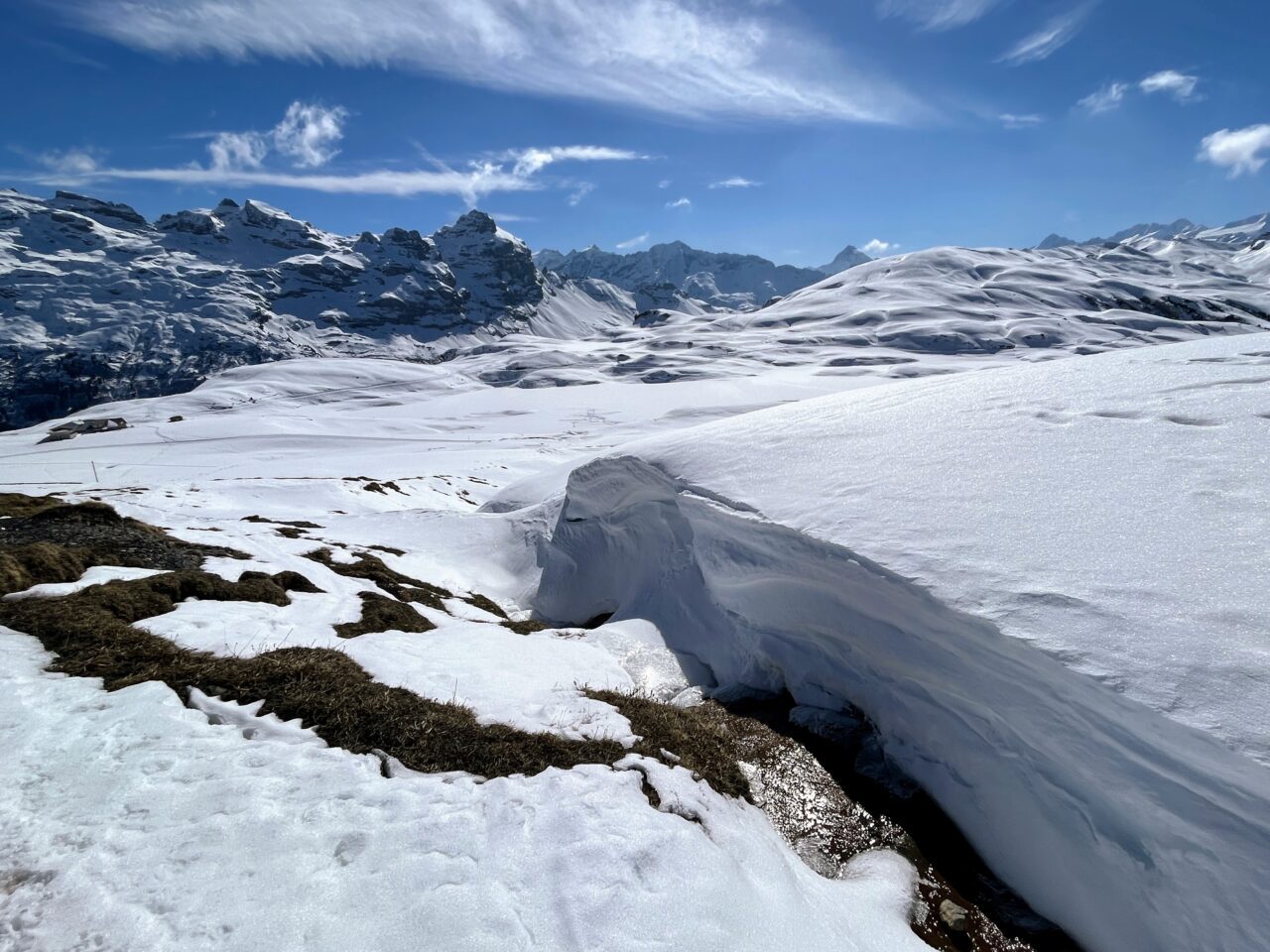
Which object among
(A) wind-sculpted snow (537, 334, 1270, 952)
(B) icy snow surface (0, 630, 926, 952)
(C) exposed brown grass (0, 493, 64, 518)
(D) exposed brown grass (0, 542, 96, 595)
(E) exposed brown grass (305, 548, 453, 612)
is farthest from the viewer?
(E) exposed brown grass (305, 548, 453, 612)

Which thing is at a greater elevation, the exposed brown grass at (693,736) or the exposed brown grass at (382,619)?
the exposed brown grass at (693,736)

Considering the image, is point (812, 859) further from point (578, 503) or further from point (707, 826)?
point (578, 503)

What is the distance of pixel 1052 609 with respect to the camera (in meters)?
5.14

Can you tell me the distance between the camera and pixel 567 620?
54.1 feet

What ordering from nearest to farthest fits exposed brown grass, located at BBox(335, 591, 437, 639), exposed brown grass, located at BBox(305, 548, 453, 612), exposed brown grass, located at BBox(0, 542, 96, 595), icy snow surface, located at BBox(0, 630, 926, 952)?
icy snow surface, located at BBox(0, 630, 926, 952) → exposed brown grass, located at BBox(0, 542, 96, 595) → exposed brown grass, located at BBox(335, 591, 437, 639) → exposed brown grass, located at BBox(305, 548, 453, 612)

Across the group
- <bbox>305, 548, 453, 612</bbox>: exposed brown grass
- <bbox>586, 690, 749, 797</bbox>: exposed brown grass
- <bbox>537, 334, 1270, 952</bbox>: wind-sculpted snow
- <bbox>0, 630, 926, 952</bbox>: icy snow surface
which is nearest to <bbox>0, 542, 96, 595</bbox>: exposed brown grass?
<bbox>0, 630, 926, 952</bbox>: icy snow surface

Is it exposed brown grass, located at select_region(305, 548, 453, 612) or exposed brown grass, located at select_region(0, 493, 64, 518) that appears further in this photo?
exposed brown grass, located at select_region(305, 548, 453, 612)

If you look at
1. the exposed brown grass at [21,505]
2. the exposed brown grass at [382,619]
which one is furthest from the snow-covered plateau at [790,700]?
the exposed brown grass at [21,505]

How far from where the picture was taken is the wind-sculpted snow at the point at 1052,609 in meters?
4.13

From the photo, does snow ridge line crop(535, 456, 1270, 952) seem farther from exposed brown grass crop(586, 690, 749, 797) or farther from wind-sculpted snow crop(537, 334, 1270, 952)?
exposed brown grass crop(586, 690, 749, 797)

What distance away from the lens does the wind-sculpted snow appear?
4.13 meters

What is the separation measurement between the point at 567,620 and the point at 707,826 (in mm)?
11709

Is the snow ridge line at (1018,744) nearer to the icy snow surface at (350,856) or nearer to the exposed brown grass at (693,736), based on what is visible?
the icy snow surface at (350,856)

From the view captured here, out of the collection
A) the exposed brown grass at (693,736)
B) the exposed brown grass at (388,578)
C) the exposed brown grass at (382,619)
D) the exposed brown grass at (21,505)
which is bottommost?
the exposed brown grass at (388,578)
